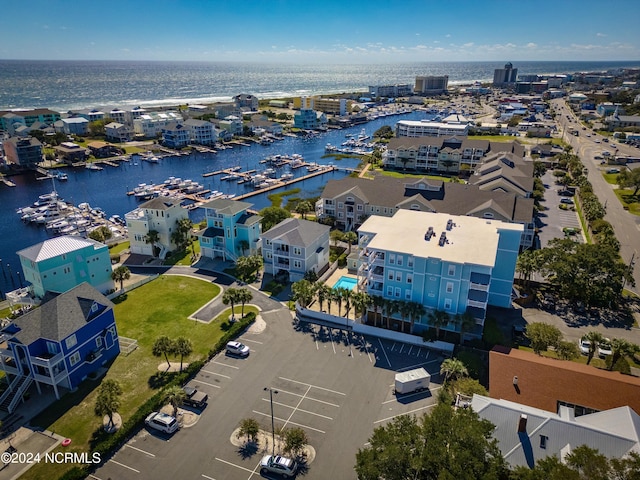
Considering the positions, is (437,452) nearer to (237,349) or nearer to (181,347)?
(237,349)

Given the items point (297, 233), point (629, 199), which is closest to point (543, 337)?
point (297, 233)

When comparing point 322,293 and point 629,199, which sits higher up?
point 322,293

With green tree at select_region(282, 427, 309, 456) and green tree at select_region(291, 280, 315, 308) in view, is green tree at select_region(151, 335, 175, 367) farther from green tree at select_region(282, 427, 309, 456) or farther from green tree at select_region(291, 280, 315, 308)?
green tree at select_region(291, 280, 315, 308)

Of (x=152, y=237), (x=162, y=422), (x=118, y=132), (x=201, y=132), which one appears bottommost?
(x=162, y=422)

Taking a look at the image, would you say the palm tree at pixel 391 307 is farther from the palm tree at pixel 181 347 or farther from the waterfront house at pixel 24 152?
the waterfront house at pixel 24 152

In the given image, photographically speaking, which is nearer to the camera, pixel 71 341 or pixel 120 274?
pixel 71 341

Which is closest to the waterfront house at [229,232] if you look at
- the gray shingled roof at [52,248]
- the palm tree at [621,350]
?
the gray shingled roof at [52,248]

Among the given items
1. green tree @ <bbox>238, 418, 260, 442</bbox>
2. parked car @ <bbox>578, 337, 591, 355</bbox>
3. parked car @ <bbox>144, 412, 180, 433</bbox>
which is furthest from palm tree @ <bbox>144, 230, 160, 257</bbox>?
parked car @ <bbox>578, 337, 591, 355</bbox>
